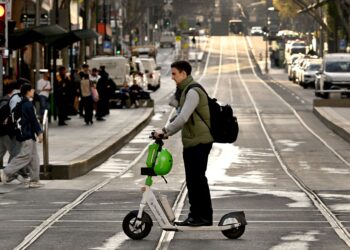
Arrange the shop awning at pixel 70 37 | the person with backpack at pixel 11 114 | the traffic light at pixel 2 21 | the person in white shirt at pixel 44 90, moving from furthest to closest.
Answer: the shop awning at pixel 70 37 < the person in white shirt at pixel 44 90 < the traffic light at pixel 2 21 < the person with backpack at pixel 11 114

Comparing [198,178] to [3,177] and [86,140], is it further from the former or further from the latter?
[86,140]

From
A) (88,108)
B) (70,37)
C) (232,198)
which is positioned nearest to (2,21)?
(232,198)

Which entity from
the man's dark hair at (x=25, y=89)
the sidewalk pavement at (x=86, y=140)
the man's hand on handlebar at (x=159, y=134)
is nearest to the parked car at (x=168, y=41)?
the sidewalk pavement at (x=86, y=140)

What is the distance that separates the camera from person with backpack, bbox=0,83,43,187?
22.0 metres

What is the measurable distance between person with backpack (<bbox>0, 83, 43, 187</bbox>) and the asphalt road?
0.47m

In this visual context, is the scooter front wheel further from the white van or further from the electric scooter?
the white van

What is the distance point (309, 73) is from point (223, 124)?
6927 cm

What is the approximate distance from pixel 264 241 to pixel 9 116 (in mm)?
9153

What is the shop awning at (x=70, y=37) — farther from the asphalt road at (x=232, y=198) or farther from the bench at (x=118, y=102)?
the bench at (x=118, y=102)

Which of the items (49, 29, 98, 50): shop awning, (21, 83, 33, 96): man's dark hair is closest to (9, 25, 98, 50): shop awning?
(49, 29, 98, 50): shop awning

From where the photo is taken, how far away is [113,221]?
16.5m

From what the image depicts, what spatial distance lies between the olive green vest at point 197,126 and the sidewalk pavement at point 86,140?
10.6m

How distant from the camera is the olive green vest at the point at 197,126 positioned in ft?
47.5

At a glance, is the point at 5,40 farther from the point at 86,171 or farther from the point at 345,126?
the point at 345,126
